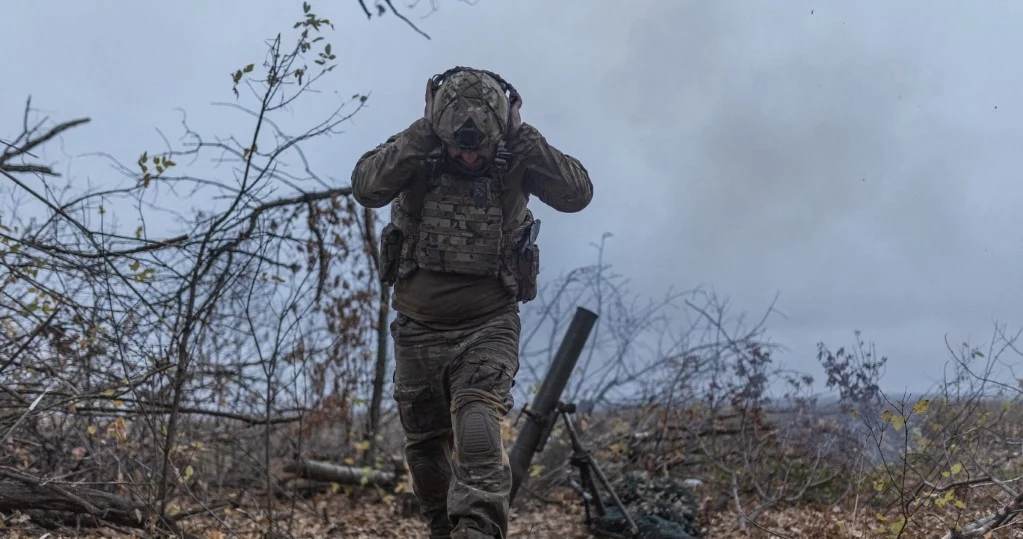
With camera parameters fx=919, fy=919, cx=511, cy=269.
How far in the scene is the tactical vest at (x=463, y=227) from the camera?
3893 millimetres

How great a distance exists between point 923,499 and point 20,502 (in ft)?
15.5

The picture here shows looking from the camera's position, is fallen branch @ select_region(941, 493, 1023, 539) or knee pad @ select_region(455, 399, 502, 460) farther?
fallen branch @ select_region(941, 493, 1023, 539)

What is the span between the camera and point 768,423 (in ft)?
26.7

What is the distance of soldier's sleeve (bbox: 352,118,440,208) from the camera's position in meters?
3.81

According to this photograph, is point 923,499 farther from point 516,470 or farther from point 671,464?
point 671,464

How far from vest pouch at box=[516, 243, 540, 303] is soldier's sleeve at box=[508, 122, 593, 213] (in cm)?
24

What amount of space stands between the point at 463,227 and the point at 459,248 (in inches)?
3.6

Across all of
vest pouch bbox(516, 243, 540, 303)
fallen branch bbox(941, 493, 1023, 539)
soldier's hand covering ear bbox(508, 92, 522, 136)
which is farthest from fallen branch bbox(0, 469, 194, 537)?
fallen branch bbox(941, 493, 1023, 539)

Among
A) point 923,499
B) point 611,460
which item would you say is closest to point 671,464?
point 611,460

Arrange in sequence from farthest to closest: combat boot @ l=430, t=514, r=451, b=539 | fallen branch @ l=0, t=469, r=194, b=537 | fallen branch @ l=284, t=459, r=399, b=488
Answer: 1. fallen branch @ l=284, t=459, r=399, b=488
2. fallen branch @ l=0, t=469, r=194, b=537
3. combat boot @ l=430, t=514, r=451, b=539

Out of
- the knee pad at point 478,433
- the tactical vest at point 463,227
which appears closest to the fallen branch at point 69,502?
the knee pad at point 478,433

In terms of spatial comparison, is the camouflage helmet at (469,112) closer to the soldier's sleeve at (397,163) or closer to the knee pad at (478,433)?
the soldier's sleeve at (397,163)

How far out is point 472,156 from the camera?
3.82 metres

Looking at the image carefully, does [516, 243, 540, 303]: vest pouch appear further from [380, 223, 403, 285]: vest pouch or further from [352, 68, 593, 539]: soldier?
[380, 223, 403, 285]: vest pouch
